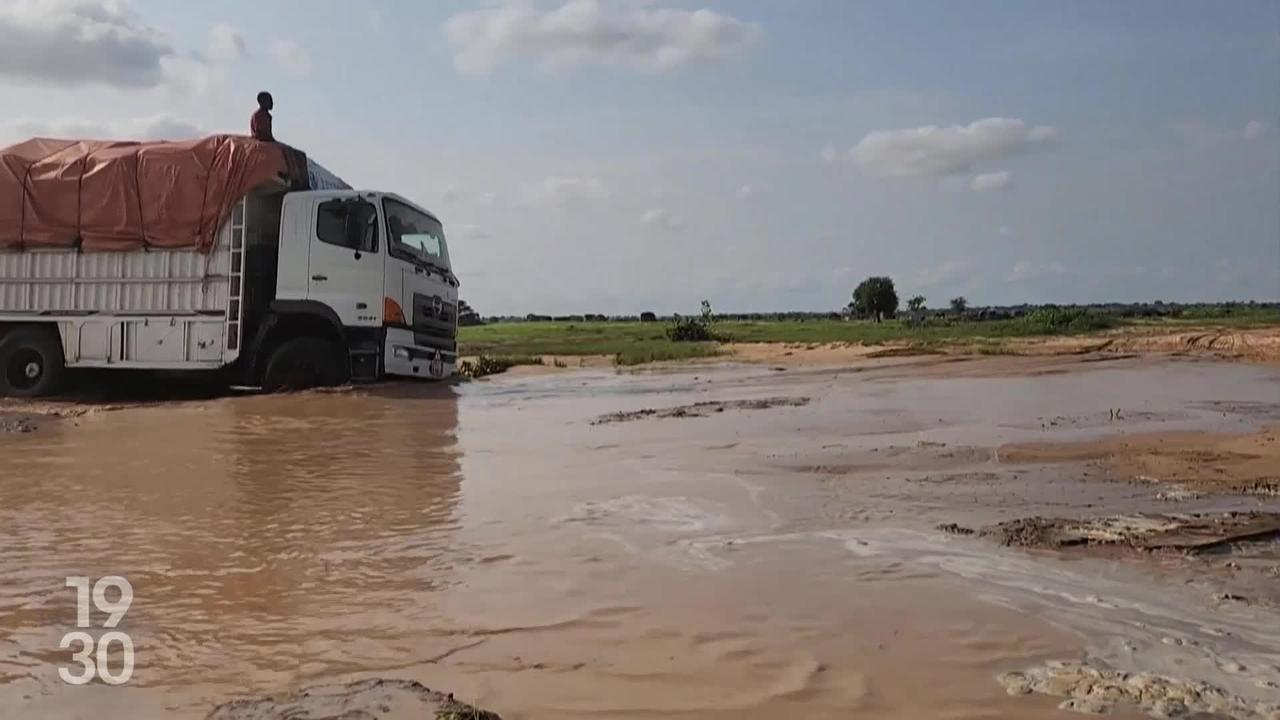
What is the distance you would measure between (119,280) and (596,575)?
34.9ft

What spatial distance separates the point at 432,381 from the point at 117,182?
4555mm

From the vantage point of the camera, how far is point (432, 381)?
13148 mm

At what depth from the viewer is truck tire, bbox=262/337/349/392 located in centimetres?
1225

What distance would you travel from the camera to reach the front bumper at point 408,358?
39.4ft

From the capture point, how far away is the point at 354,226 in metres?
11.9

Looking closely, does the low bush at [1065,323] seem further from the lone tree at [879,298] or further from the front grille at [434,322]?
the lone tree at [879,298]

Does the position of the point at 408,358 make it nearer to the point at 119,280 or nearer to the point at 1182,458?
the point at 119,280

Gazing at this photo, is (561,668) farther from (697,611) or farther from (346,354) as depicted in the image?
(346,354)

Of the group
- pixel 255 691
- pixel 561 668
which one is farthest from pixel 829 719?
pixel 255 691

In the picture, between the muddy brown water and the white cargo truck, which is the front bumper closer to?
the white cargo truck

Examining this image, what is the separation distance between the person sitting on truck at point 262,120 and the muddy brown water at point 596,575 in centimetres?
493

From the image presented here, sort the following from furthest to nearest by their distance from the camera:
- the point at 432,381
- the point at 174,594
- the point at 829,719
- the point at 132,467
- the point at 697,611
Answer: the point at 432,381 → the point at 132,467 → the point at 174,594 → the point at 697,611 → the point at 829,719

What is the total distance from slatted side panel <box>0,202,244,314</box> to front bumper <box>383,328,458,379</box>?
2084mm

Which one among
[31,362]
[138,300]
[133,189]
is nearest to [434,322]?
[138,300]
